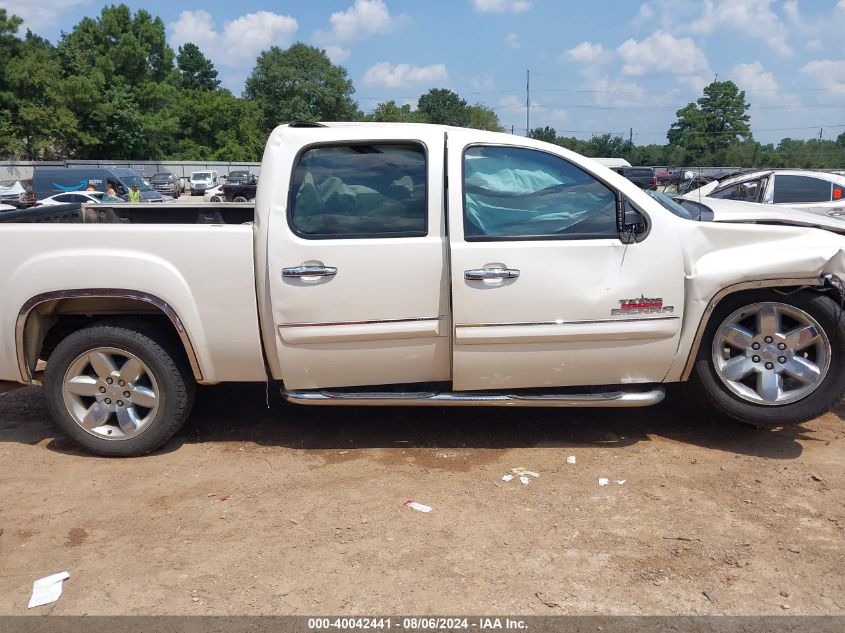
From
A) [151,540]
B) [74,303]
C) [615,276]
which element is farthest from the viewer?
[74,303]

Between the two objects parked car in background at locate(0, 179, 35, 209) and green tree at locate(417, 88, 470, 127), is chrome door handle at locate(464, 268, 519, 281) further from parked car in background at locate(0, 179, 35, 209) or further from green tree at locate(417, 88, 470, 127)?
green tree at locate(417, 88, 470, 127)

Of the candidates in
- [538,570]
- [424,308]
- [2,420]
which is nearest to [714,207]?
[424,308]

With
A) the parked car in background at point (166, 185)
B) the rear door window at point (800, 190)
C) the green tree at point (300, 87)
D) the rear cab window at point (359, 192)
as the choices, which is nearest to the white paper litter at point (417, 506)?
the rear cab window at point (359, 192)

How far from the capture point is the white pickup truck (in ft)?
13.3

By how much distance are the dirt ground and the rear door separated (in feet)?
2.15

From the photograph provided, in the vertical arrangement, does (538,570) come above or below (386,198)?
below

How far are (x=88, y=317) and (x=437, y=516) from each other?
2590 mm

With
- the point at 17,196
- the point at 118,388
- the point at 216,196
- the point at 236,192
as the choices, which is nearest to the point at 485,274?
the point at 118,388

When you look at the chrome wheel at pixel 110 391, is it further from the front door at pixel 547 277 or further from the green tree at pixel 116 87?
the green tree at pixel 116 87

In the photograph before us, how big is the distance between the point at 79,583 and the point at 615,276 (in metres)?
3.08

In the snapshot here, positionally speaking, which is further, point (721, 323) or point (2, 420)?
point (2, 420)

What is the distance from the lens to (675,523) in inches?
140

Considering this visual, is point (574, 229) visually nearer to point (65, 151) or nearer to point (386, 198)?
point (386, 198)

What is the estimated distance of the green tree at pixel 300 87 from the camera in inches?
3214
